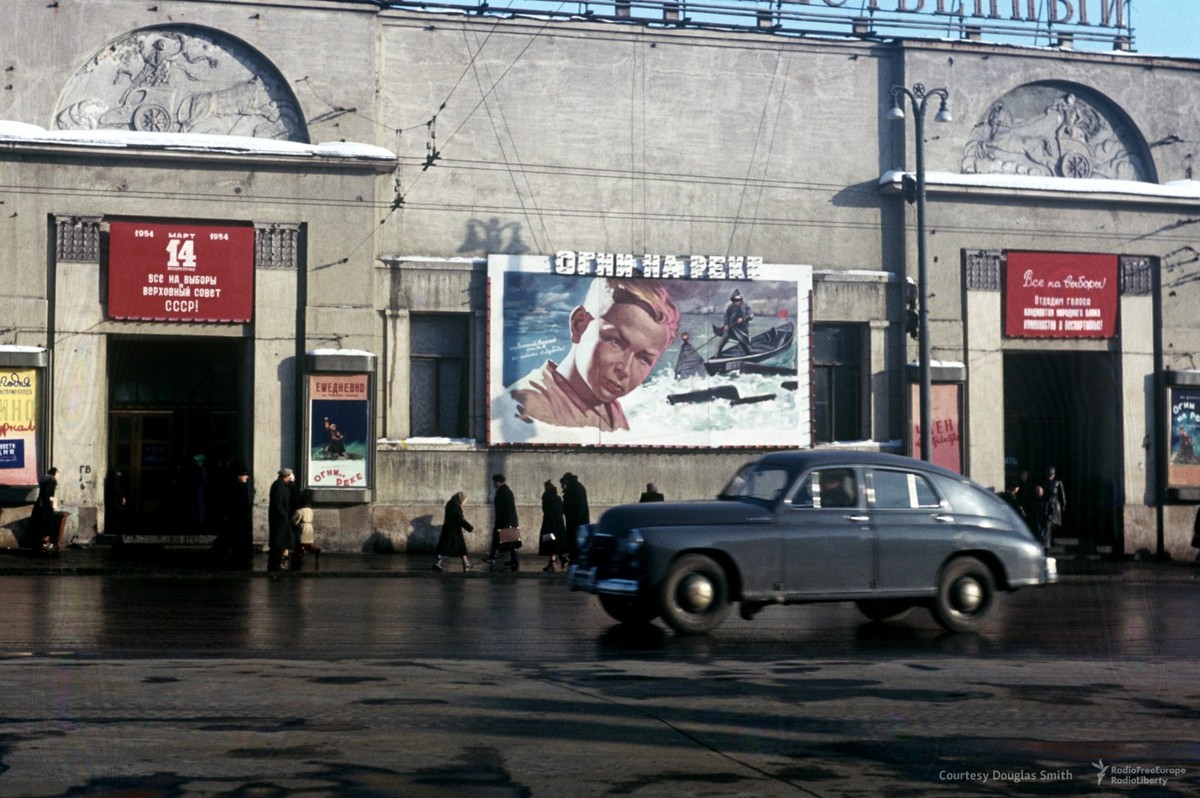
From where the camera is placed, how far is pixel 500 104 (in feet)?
104

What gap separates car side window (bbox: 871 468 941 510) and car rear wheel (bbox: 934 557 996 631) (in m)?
0.71

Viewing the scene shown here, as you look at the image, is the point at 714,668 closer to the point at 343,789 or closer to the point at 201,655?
the point at 201,655

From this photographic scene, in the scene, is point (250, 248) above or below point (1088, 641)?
above

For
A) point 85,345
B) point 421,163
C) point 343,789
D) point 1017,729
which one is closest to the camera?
point 343,789

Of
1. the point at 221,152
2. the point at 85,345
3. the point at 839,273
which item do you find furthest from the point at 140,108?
the point at 839,273

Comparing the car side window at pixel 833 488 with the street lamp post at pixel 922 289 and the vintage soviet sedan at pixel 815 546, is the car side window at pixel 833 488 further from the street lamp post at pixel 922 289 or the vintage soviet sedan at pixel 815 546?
the street lamp post at pixel 922 289

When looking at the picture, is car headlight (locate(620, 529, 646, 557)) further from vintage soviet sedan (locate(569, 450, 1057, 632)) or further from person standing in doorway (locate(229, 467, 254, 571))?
person standing in doorway (locate(229, 467, 254, 571))

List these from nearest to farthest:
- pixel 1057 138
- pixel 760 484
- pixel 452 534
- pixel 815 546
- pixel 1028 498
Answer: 1. pixel 815 546
2. pixel 760 484
3. pixel 452 534
4. pixel 1028 498
5. pixel 1057 138

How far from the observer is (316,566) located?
26.5m

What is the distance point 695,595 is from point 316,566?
13.0 m

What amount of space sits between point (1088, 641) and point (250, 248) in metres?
19.8

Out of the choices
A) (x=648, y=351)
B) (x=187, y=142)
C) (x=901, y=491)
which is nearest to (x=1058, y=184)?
(x=648, y=351)

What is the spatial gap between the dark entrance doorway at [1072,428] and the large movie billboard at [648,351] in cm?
605

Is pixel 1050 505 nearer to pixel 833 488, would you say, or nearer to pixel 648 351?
pixel 648 351
